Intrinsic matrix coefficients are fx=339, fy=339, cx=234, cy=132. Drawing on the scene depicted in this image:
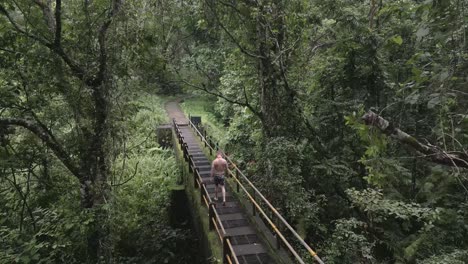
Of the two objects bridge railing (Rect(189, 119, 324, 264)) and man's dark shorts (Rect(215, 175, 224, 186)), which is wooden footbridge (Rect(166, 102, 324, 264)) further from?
man's dark shorts (Rect(215, 175, 224, 186))

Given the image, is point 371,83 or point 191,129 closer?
point 371,83

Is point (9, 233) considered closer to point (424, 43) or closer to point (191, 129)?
point (424, 43)

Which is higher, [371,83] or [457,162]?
[371,83]

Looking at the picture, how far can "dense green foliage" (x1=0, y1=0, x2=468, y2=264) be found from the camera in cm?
765

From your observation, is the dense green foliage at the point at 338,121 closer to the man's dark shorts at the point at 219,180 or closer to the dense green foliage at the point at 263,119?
the dense green foliage at the point at 263,119

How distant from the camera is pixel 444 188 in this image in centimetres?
1020

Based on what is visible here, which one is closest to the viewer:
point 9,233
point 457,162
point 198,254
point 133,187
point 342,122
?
point 457,162

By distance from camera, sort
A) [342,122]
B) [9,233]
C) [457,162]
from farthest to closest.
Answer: [342,122]
[9,233]
[457,162]

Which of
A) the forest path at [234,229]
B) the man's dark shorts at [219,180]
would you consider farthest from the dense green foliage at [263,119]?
the man's dark shorts at [219,180]

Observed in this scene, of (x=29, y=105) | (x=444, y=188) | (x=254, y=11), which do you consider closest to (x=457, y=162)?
(x=444, y=188)

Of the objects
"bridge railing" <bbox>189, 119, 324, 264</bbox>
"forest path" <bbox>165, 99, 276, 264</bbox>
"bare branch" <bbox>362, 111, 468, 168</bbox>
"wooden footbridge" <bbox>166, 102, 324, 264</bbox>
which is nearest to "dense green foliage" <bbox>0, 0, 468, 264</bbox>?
"bare branch" <bbox>362, 111, 468, 168</bbox>

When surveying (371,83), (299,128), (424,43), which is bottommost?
(299,128)

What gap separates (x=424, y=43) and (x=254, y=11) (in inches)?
207

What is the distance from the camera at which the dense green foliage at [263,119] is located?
7648 mm
